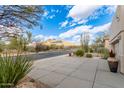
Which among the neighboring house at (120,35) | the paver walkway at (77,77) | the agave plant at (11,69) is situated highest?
the neighboring house at (120,35)

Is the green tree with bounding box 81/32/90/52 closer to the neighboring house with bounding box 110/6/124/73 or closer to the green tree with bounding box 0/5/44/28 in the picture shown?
the neighboring house with bounding box 110/6/124/73

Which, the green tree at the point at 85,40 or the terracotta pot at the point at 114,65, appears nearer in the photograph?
the terracotta pot at the point at 114,65

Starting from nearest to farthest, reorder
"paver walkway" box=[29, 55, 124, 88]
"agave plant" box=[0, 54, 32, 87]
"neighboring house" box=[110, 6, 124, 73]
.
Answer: "agave plant" box=[0, 54, 32, 87], "paver walkway" box=[29, 55, 124, 88], "neighboring house" box=[110, 6, 124, 73]

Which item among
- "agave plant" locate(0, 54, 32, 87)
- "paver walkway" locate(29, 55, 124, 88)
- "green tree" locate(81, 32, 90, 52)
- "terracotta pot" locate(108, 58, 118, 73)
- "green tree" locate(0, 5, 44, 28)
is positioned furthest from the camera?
"green tree" locate(81, 32, 90, 52)

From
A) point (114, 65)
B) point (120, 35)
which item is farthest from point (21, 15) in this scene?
point (114, 65)

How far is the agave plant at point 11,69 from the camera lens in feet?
11.8

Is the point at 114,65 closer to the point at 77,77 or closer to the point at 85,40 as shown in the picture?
the point at 77,77

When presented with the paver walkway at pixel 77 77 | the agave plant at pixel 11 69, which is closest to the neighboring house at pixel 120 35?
the paver walkway at pixel 77 77

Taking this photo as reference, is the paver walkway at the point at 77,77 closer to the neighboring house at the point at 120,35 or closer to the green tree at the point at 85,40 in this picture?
the neighboring house at the point at 120,35

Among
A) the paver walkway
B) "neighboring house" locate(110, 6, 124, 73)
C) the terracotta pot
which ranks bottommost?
the paver walkway

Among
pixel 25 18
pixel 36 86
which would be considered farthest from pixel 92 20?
pixel 36 86

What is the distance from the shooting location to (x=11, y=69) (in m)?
3.67

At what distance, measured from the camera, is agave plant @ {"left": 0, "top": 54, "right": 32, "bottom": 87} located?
3594 mm

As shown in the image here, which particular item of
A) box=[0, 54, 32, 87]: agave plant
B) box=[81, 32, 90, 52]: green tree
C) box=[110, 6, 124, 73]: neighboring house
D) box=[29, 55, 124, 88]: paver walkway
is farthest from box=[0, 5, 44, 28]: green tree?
box=[81, 32, 90, 52]: green tree
